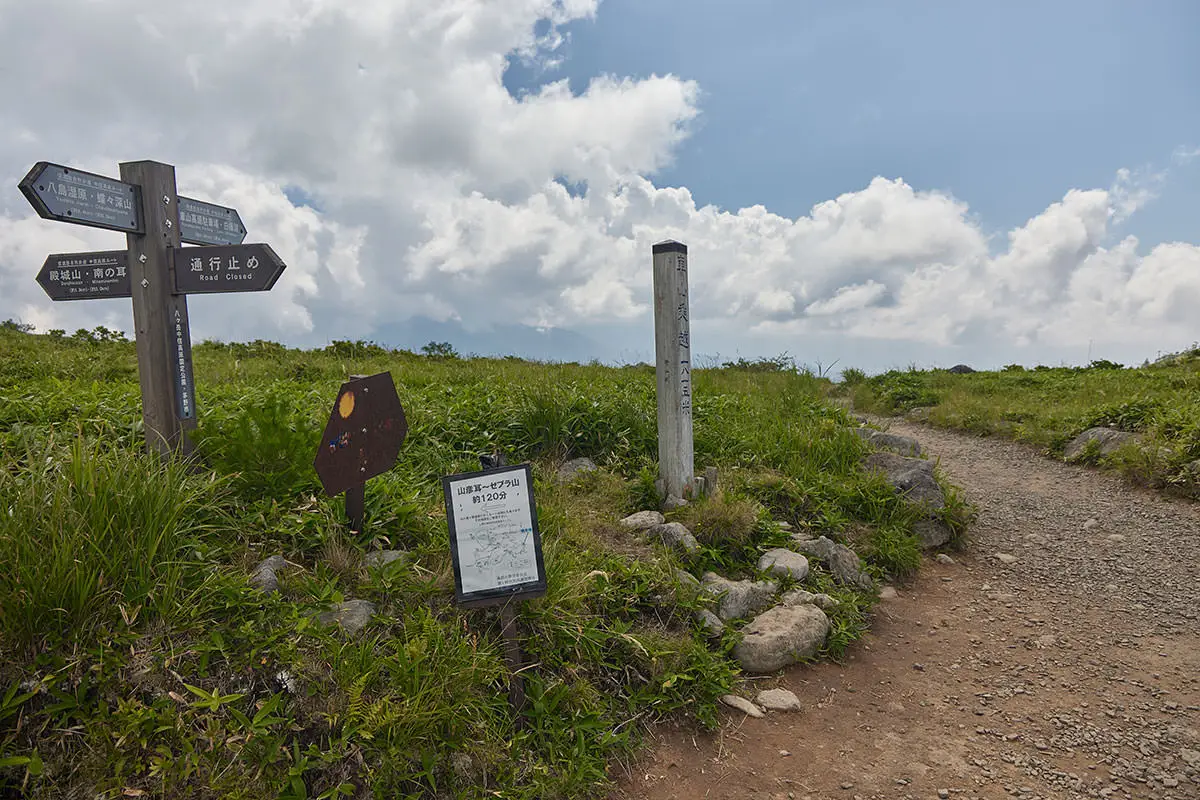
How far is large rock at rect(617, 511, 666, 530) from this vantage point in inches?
206

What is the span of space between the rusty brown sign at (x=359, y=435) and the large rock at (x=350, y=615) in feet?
2.00

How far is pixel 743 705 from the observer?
12.9 feet

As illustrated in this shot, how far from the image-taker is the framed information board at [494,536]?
3451mm

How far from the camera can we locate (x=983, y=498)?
25.1 ft

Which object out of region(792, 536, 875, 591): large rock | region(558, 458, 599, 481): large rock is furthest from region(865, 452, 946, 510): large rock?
region(558, 458, 599, 481): large rock

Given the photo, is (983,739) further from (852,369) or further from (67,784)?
(852,369)

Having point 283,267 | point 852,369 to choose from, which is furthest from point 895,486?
point 852,369

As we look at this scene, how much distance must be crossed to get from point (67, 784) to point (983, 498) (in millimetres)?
7780

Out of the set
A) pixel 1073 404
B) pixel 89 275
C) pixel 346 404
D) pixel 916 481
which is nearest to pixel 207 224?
pixel 89 275

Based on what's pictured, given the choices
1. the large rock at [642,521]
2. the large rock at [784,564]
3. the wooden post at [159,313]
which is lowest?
the large rock at [784,564]

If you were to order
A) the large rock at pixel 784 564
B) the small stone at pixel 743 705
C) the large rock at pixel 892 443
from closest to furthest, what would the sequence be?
the small stone at pixel 743 705
the large rock at pixel 784 564
the large rock at pixel 892 443

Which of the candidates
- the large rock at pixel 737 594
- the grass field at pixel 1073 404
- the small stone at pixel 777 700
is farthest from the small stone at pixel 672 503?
the grass field at pixel 1073 404

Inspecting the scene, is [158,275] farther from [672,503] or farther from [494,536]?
[672,503]

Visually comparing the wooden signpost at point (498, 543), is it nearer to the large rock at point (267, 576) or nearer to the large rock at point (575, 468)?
the large rock at point (267, 576)
